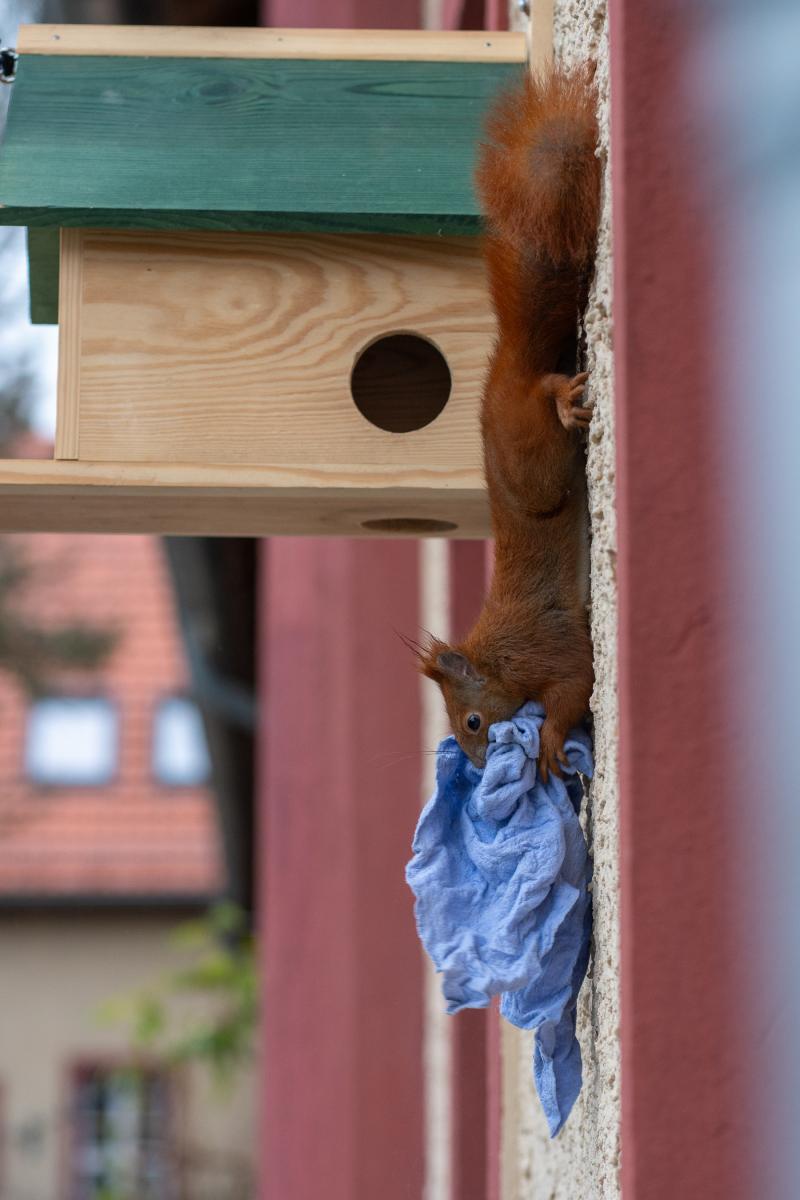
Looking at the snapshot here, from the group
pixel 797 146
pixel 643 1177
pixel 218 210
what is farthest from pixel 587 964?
pixel 218 210

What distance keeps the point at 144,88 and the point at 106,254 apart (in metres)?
0.17

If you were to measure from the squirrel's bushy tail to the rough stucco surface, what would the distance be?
22mm

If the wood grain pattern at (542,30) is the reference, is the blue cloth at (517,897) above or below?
below

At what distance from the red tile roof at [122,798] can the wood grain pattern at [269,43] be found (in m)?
8.83

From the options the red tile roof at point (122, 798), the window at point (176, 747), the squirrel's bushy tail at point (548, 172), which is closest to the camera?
the squirrel's bushy tail at point (548, 172)

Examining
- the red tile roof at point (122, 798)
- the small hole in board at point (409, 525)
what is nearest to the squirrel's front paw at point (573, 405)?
the small hole in board at point (409, 525)

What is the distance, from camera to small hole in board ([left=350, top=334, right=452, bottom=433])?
5.64ft

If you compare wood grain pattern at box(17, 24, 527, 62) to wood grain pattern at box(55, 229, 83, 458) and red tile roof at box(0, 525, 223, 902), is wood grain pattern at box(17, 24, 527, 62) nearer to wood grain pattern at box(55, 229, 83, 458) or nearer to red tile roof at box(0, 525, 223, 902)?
wood grain pattern at box(55, 229, 83, 458)

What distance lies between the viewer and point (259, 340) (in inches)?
62.3

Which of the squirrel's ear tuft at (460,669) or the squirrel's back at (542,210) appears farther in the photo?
the squirrel's ear tuft at (460,669)

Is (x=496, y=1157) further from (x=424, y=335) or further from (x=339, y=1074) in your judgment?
(x=339, y=1074)

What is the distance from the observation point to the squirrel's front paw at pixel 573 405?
1.32 meters

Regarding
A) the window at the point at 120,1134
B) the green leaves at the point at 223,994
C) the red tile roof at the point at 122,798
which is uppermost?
the red tile roof at the point at 122,798

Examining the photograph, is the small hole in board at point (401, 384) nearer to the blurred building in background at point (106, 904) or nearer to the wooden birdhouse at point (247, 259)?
the wooden birdhouse at point (247, 259)
